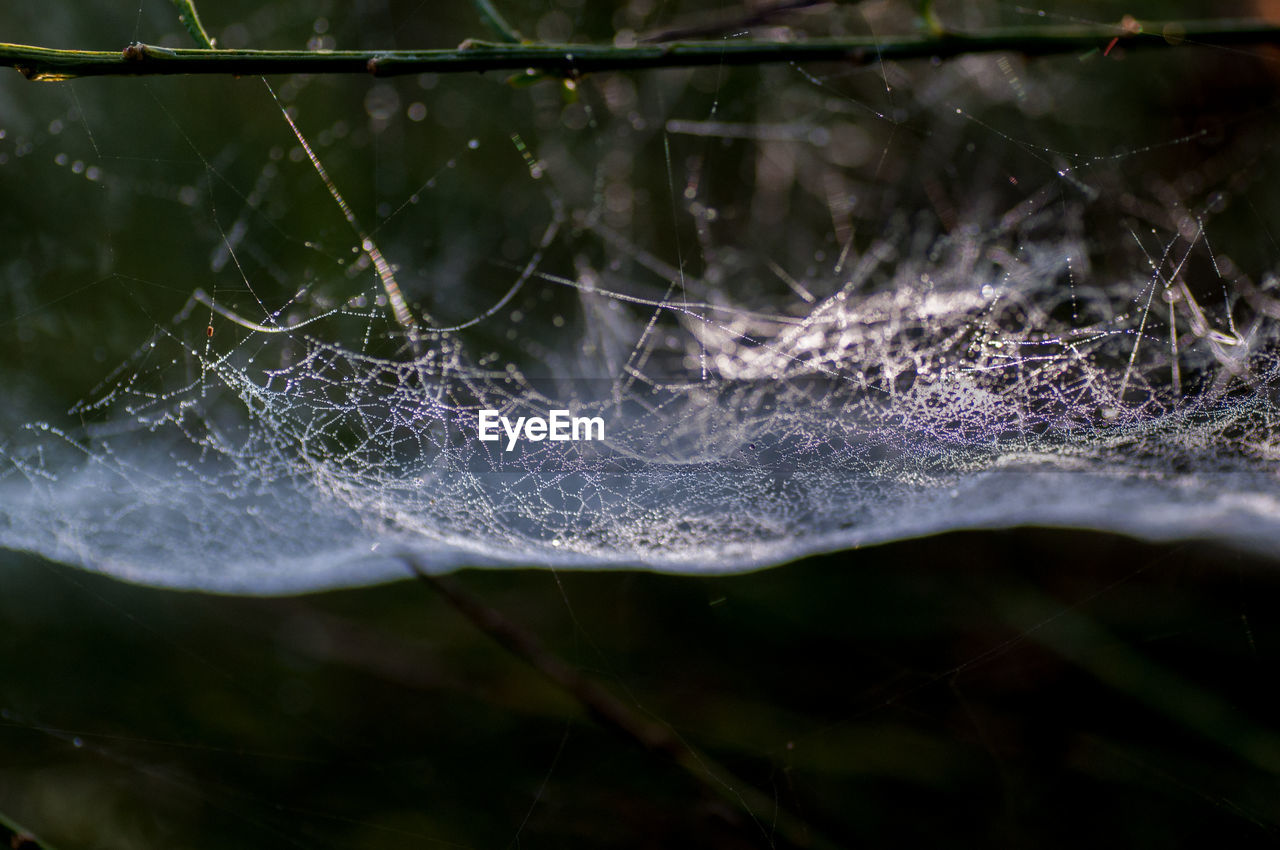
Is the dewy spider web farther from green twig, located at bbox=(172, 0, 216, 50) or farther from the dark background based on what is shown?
green twig, located at bbox=(172, 0, 216, 50)

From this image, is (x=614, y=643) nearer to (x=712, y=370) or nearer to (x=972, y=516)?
(x=712, y=370)

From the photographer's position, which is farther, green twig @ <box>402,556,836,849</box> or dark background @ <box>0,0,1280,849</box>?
dark background @ <box>0,0,1280,849</box>

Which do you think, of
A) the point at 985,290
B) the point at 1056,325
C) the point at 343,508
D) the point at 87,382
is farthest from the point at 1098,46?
the point at 87,382

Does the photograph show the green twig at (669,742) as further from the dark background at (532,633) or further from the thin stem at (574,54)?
the thin stem at (574,54)

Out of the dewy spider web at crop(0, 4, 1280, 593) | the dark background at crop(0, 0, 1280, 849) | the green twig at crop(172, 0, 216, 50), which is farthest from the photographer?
the dark background at crop(0, 0, 1280, 849)

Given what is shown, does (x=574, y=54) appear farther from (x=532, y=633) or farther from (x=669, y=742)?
(x=532, y=633)

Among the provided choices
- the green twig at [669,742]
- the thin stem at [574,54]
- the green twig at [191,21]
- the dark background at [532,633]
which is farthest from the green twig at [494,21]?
the dark background at [532,633]

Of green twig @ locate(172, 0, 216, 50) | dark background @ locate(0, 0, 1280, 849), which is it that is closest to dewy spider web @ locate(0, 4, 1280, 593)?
dark background @ locate(0, 0, 1280, 849)
